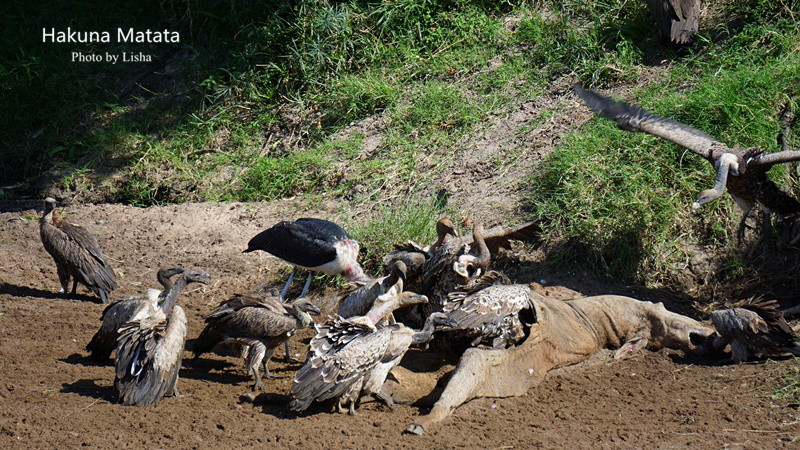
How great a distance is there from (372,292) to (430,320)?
2.80ft

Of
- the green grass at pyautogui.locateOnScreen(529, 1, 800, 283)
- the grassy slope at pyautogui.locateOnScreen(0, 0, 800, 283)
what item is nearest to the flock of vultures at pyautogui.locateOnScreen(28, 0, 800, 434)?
the green grass at pyautogui.locateOnScreen(529, 1, 800, 283)

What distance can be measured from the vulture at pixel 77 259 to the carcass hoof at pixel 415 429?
362 cm

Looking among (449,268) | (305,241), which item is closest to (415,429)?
(449,268)

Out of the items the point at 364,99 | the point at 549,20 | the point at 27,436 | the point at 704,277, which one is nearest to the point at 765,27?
the point at 549,20

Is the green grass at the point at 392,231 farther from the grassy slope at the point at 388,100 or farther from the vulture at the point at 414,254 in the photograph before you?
the vulture at the point at 414,254

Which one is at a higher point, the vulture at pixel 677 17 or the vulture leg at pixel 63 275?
the vulture at pixel 677 17

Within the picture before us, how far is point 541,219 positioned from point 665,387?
2394 mm

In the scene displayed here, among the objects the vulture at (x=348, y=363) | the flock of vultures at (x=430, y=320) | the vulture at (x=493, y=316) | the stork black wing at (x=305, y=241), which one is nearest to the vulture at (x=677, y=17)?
the flock of vultures at (x=430, y=320)

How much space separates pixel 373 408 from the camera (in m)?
4.43

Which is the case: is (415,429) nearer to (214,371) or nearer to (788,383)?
(214,371)

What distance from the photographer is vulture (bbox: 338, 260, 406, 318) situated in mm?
5356

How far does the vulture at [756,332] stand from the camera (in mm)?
4562

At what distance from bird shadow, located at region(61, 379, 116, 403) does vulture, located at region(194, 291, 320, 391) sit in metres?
0.74

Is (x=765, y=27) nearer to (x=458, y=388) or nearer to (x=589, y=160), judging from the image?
(x=589, y=160)
